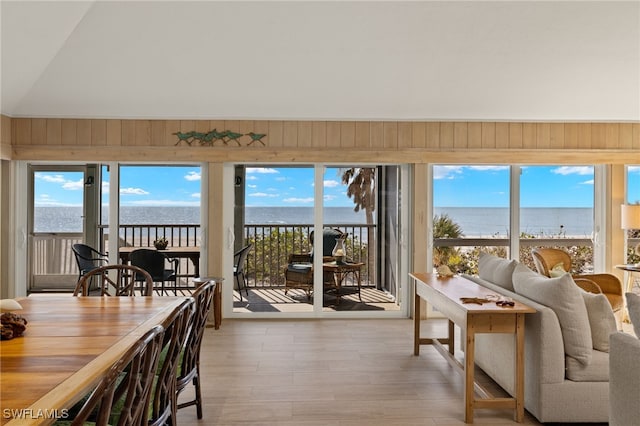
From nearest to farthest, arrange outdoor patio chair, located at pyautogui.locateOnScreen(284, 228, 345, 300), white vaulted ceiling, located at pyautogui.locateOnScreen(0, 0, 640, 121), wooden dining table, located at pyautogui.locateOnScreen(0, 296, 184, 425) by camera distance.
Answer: wooden dining table, located at pyautogui.locateOnScreen(0, 296, 184, 425) → white vaulted ceiling, located at pyautogui.locateOnScreen(0, 0, 640, 121) → outdoor patio chair, located at pyautogui.locateOnScreen(284, 228, 345, 300)

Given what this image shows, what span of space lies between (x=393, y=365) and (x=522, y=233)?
9.82 feet

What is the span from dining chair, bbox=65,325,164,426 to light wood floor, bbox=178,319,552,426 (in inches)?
56.9

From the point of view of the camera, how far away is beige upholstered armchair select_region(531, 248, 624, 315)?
4422 millimetres

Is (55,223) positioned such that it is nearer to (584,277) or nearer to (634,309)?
(634,309)

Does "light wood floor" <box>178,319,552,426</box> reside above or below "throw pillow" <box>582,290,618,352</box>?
below

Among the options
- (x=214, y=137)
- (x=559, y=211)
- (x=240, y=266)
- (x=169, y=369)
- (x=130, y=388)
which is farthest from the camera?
(x=559, y=211)

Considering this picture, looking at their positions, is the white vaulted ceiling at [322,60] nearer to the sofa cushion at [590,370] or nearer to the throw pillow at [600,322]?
the throw pillow at [600,322]

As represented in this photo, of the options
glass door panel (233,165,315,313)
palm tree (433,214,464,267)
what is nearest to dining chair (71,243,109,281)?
glass door panel (233,165,315,313)

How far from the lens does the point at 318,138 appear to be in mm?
5633

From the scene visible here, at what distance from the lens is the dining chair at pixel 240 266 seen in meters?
5.71

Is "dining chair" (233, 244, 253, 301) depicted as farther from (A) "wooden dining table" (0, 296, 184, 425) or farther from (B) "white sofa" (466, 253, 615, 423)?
(B) "white sofa" (466, 253, 615, 423)

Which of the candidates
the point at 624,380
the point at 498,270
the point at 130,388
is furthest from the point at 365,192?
the point at 130,388

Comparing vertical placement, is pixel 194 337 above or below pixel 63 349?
below

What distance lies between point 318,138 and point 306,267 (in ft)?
5.25
